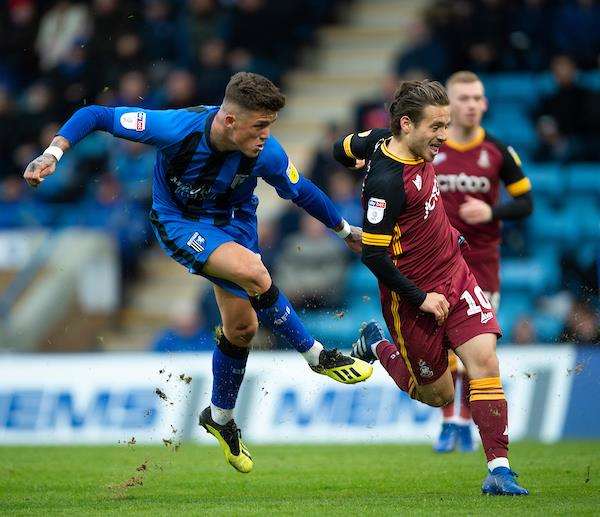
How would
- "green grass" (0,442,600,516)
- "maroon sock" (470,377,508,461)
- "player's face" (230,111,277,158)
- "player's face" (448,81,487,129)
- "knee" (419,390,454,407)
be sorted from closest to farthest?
1. "green grass" (0,442,600,516)
2. "maroon sock" (470,377,508,461)
3. "player's face" (230,111,277,158)
4. "knee" (419,390,454,407)
5. "player's face" (448,81,487,129)

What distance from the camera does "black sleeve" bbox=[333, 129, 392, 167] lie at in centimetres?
855

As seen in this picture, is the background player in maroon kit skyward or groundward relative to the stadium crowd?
skyward

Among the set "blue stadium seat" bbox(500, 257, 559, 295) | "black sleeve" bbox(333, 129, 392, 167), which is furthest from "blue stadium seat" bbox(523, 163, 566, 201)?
"black sleeve" bbox(333, 129, 392, 167)

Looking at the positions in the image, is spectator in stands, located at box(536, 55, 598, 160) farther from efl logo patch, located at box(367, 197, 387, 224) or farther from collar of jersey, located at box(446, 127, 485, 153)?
efl logo patch, located at box(367, 197, 387, 224)

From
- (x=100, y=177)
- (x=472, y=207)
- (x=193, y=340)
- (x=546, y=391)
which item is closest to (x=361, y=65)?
(x=100, y=177)

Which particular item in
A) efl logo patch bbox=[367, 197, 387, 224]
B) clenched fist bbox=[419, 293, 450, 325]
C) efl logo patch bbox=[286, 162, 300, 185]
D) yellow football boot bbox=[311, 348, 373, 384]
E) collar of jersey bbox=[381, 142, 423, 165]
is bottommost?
yellow football boot bbox=[311, 348, 373, 384]

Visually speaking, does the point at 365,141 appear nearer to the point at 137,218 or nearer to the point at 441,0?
the point at 137,218

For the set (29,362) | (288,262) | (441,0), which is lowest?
(29,362)

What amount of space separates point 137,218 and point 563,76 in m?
5.48

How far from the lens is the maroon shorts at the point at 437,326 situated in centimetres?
792

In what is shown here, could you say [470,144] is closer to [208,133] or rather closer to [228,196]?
[228,196]

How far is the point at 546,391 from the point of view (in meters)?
12.4

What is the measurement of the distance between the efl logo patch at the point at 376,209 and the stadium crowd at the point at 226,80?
461 centimetres

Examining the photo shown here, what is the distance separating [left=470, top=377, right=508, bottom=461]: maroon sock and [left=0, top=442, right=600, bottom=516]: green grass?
1.09ft
